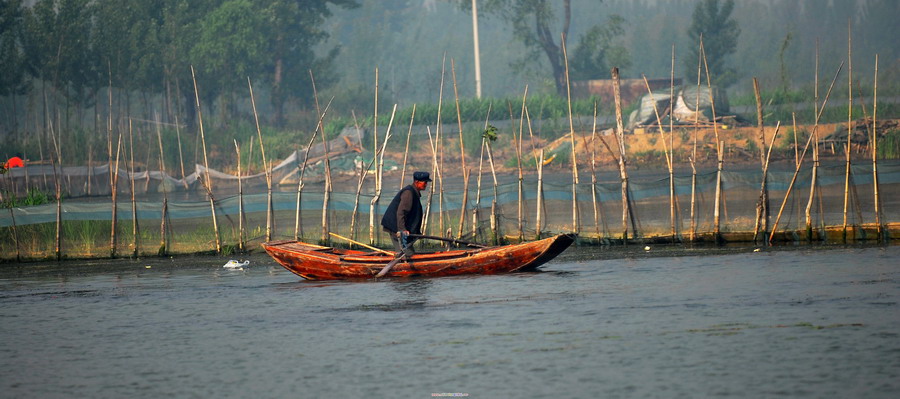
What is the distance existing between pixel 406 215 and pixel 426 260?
2.61 ft

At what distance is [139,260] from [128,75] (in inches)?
1283

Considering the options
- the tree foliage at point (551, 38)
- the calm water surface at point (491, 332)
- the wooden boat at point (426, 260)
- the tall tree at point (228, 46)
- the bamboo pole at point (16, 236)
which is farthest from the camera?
the tree foliage at point (551, 38)

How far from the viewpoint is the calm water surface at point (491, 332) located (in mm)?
12227

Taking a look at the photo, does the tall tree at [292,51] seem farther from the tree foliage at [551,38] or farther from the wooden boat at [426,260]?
the wooden boat at [426,260]

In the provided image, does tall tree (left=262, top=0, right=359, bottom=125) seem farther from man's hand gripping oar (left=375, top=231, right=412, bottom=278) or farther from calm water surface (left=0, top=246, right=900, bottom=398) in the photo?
man's hand gripping oar (left=375, top=231, right=412, bottom=278)

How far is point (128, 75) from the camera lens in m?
55.3

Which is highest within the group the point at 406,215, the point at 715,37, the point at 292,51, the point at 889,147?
the point at 715,37

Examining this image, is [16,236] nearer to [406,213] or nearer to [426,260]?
[406,213]

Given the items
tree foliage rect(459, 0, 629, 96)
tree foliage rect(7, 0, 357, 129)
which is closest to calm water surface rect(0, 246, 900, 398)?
tree foliage rect(7, 0, 357, 129)

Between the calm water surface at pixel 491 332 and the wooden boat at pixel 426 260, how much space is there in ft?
0.83

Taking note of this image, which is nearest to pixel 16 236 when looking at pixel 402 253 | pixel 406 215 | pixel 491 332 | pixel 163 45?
pixel 402 253

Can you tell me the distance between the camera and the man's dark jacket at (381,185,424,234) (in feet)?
62.4

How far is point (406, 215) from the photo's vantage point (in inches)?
750

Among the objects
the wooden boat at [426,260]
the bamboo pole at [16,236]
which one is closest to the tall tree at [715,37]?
the bamboo pole at [16,236]
